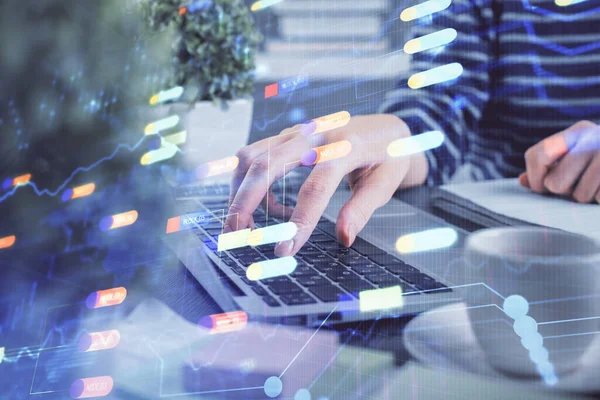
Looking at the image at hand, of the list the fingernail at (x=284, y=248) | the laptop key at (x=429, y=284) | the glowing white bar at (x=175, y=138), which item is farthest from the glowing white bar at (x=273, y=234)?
the glowing white bar at (x=175, y=138)

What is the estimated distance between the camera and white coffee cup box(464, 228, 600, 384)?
283mm

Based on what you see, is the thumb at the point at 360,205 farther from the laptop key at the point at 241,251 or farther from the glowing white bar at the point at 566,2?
the glowing white bar at the point at 566,2

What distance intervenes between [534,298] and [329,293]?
0.13m

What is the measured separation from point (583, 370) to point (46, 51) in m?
0.71

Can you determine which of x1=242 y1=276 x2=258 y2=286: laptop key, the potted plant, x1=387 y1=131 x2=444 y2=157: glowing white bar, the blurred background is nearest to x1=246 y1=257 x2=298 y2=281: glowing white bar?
x1=242 y1=276 x2=258 y2=286: laptop key

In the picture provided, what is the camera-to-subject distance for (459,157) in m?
0.42

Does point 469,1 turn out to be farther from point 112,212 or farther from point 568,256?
point 112,212

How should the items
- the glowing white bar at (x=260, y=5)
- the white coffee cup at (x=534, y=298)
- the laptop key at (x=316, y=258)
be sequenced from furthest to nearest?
the glowing white bar at (x=260, y=5)
the laptop key at (x=316, y=258)
the white coffee cup at (x=534, y=298)

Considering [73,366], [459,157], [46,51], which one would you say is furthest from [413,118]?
[46,51]

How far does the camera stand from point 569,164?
383 millimetres

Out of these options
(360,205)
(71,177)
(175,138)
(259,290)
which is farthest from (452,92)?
(71,177)

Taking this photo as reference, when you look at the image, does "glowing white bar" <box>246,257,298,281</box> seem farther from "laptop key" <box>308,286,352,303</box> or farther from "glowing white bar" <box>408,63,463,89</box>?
"glowing white bar" <box>408,63,463,89</box>

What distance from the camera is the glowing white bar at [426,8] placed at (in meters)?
0.41

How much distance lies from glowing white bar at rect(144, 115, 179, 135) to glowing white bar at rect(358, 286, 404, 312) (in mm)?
353
